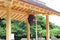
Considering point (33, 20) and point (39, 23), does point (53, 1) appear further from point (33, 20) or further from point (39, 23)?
point (33, 20)

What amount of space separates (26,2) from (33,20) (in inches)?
110

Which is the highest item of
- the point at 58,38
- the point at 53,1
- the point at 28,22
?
the point at 53,1

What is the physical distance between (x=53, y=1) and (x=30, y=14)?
14904 millimetres

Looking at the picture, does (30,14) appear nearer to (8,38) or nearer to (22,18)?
(22,18)

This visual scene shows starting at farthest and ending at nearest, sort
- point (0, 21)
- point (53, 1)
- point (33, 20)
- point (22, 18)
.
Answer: point (53, 1), point (0, 21), point (22, 18), point (33, 20)

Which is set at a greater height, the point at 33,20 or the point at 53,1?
the point at 53,1

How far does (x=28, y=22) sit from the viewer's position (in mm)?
8383

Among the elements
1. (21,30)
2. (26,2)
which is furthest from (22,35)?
(26,2)

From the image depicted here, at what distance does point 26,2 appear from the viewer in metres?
5.17

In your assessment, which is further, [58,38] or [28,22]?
[58,38]

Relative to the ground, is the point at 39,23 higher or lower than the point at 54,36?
higher

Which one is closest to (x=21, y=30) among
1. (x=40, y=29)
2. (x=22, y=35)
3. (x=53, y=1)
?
(x=22, y=35)

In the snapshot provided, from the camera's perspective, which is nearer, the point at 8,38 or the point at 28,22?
the point at 8,38

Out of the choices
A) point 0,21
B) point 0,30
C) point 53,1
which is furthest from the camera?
point 53,1
